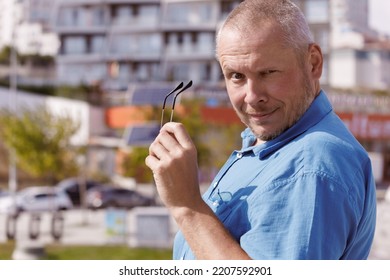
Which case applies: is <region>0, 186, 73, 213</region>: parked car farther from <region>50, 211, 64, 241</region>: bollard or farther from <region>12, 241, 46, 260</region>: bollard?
<region>12, 241, 46, 260</region>: bollard

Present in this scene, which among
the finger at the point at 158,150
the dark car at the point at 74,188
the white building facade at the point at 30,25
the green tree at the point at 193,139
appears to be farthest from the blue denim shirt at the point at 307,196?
the white building facade at the point at 30,25

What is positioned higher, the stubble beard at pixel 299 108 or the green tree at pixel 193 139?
the stubble beard at pixel 299 108

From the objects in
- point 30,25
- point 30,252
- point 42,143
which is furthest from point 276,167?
point 30,25

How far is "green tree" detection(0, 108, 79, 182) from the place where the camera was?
13.0 m

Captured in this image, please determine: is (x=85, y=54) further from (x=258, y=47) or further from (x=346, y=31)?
(x=258, y=47)

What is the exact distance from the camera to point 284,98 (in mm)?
898

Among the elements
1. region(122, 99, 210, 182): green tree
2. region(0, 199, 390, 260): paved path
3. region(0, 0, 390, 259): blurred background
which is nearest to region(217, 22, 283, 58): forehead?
region(0, 0, 390, 259): blurred background

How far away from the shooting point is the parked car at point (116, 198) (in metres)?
13.6

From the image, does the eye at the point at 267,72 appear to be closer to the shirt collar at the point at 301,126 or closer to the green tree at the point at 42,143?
the shirt collar at the point at 301,126

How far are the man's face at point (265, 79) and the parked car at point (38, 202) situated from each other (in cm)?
1244

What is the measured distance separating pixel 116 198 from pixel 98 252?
19.7 feet

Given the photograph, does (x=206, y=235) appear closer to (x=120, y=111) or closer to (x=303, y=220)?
(x=303, y=220)

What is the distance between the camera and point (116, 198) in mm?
13820
